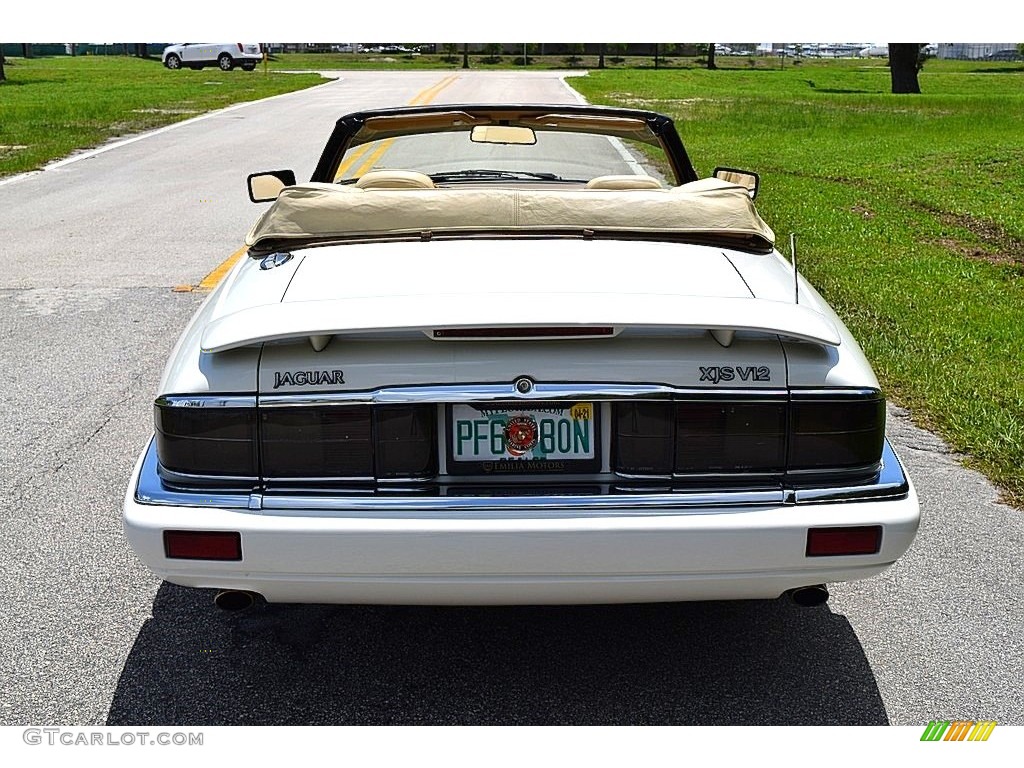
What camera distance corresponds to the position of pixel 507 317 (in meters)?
2.84

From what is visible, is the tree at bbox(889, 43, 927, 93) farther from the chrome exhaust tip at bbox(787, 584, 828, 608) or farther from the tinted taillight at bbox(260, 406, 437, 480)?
the tinted taillight at bbox(260, 406, 437, 480)

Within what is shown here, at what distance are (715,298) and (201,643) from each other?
5.99 feet

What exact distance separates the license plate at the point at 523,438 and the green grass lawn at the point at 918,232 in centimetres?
250

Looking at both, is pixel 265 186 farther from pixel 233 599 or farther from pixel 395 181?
pixel 233 599

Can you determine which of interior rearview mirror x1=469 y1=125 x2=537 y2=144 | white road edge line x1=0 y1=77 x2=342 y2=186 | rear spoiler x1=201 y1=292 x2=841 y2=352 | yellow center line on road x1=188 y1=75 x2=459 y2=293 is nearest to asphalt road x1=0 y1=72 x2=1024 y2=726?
rear spoiler x1=201 y1=292 x2=841 y2=352

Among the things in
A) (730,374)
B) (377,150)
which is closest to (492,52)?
(377,150)

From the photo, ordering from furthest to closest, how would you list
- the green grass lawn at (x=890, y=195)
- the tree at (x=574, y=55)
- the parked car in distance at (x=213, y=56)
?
1. the tree at (x=574, y=55)
2. the parked car in distance at (x=213, y=56)
3. the green grass lawn at (x=890, y=195)

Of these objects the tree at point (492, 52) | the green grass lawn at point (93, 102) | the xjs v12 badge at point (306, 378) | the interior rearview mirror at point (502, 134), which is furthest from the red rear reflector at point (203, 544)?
the tree at point (492, 52)

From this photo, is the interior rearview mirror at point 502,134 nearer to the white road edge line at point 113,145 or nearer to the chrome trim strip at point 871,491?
the chrome trim strip at point 871,491

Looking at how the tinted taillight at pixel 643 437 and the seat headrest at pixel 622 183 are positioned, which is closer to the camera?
the tinted taillight at pixel 643 437

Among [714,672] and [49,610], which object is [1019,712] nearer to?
[714,672]

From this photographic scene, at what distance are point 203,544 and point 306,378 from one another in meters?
0.48

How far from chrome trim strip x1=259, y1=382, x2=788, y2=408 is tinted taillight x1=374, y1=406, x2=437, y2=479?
0.05 metres

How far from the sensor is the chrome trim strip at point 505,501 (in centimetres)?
288
